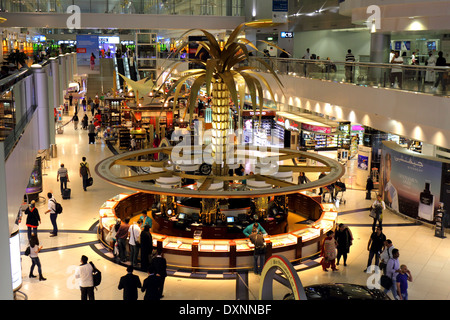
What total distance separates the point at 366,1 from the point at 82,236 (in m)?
12.6

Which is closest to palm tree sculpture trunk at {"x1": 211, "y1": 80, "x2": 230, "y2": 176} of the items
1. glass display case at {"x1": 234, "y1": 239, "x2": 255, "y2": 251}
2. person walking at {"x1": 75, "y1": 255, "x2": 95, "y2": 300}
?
glass display case at {"x1": 234, "y1": 239, "x2": 255, "y2": 251}

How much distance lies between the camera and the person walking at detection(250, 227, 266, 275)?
504 inches

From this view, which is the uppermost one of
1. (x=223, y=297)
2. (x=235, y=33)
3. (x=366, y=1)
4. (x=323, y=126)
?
(x=366, y=1)

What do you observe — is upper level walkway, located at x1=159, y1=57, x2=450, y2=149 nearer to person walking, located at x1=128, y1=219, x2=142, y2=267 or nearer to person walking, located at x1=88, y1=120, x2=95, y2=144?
person walking, located at x1=128, y1=219, x2=142, y2=267

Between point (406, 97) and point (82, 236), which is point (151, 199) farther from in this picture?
point (406, 97)

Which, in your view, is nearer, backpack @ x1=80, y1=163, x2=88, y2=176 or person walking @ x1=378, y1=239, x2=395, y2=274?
person walking @ x1=378, y1=239, x2=395, y2=274

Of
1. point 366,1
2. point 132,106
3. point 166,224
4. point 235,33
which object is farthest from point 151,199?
point 132,106

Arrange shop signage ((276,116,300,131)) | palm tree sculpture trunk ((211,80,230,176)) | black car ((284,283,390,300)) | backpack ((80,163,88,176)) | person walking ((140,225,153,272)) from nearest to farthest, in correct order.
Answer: black car ((284,283,390,300)), person walking ((140,225,153,272)), palm tree sculpture trunk ((211,80,230,176)), backpack ((80,163,88,176)), shop signage ((276,116,300,131))

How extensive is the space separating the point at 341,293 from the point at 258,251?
184 inches

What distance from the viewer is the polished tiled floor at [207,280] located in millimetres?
11719

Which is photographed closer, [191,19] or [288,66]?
[288,66]

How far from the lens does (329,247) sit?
12742mm

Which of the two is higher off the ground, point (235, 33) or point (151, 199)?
point (235, 33)

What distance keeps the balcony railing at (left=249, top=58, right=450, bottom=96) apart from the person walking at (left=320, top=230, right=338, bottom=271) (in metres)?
4.56
